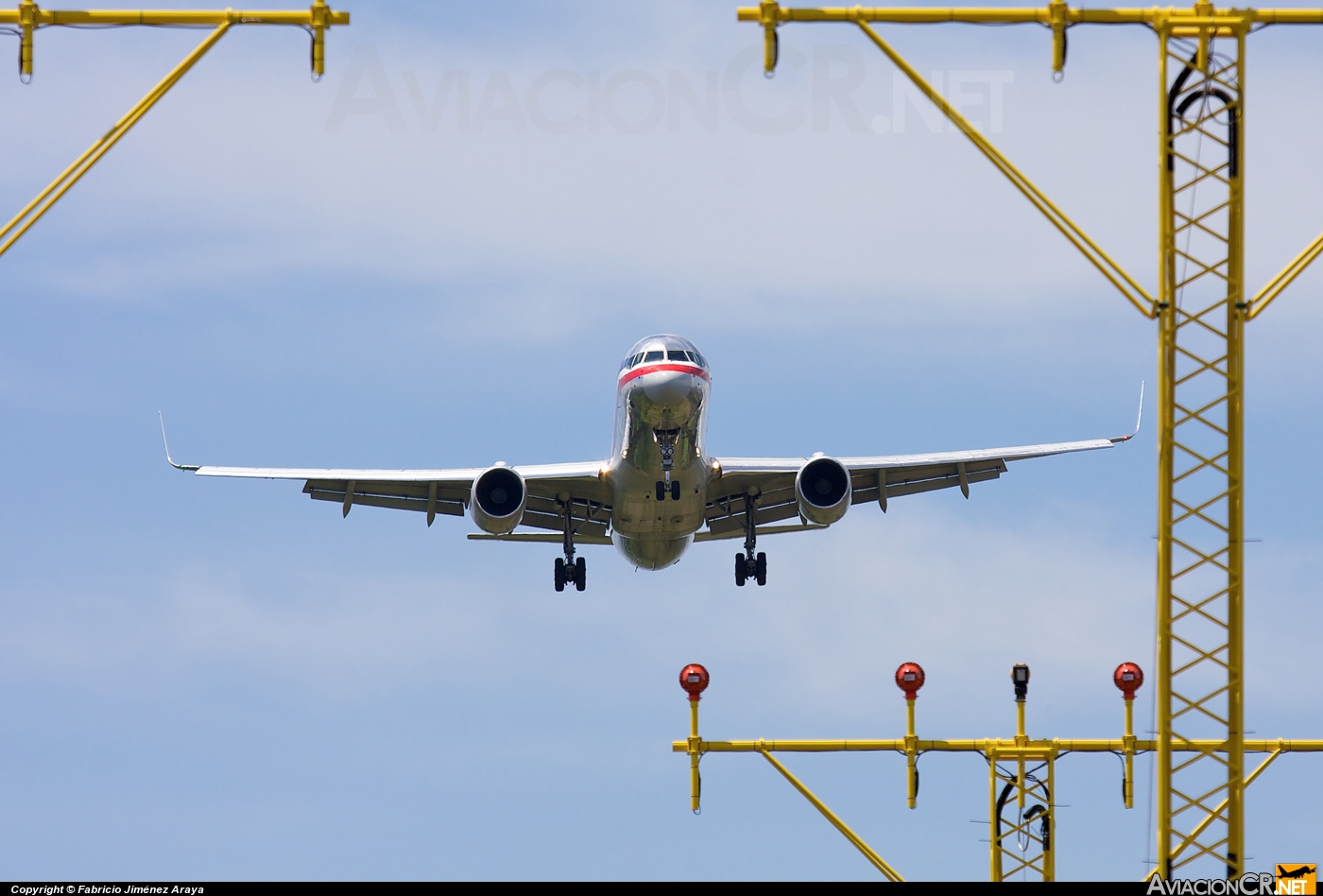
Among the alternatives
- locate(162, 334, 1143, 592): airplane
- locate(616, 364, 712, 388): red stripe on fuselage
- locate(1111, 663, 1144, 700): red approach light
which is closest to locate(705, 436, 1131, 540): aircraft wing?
locate(162, 334, 1143, 592): airplane

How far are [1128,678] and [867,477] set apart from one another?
18887 mm

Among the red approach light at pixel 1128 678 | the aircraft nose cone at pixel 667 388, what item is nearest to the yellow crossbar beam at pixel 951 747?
the red approach light at pixel 1128 678

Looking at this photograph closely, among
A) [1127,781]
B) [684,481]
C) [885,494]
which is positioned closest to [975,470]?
[885,494]

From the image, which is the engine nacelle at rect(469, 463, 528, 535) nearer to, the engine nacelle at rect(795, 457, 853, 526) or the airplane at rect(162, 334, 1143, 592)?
the airplane at rect(162, 334, 1143, 592)

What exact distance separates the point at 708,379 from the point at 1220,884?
2057 centimetres

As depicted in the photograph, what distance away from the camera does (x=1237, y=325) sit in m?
27.6

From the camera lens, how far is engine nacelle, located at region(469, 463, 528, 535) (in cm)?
4559

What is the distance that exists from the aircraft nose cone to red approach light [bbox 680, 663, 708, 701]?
1177 centimetres

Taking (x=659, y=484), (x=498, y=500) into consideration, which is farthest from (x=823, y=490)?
(x=498, y=500)

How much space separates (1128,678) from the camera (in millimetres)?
33031

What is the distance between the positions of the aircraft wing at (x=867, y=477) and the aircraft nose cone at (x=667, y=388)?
211 inches

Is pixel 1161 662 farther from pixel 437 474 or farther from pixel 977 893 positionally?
pixel 437 474

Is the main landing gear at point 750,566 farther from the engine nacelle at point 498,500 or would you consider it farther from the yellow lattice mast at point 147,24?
the yellow lattice mast at point 147,24

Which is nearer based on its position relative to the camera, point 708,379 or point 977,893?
point 977,893
